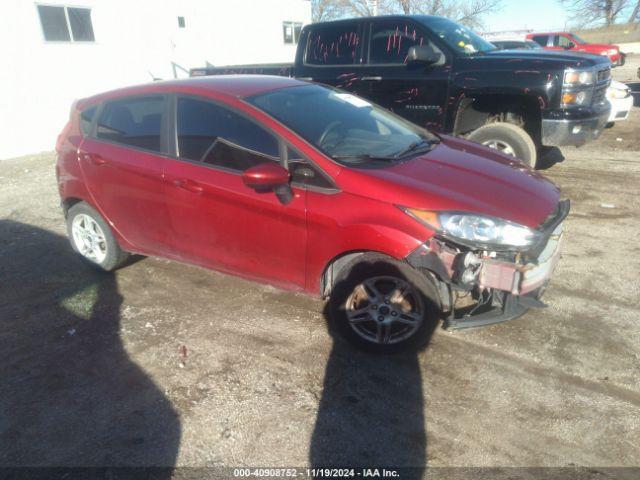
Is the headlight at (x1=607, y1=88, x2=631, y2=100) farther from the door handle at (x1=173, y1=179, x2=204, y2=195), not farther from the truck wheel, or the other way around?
the door handle at (x1=173, y1=179, x2=204, y2=195)

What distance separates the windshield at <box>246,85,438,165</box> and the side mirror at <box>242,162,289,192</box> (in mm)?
328

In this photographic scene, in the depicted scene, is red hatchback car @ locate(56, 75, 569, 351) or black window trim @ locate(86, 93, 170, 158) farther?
black window trim @ locate(86, 93, 170, 158)

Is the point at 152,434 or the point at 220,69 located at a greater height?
the point at 220,69

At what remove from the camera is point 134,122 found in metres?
3.96

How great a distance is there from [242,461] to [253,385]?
1.88ft

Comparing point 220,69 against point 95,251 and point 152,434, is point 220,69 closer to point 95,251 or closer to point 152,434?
point 95,251

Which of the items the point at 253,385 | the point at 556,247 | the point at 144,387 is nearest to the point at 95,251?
the point at 144,387

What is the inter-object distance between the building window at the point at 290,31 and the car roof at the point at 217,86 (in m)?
16.0

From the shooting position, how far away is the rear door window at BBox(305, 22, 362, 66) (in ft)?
22.5

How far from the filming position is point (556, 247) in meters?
3.15

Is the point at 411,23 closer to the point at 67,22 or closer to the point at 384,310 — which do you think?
the point at 384,310

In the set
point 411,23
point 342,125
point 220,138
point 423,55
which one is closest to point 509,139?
point 423,55

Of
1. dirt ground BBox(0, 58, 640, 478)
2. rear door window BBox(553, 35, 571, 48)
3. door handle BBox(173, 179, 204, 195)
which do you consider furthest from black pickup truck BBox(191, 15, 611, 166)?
rear door window BBox(553, 35, 571, 48)

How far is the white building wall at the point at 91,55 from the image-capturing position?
9859mm
